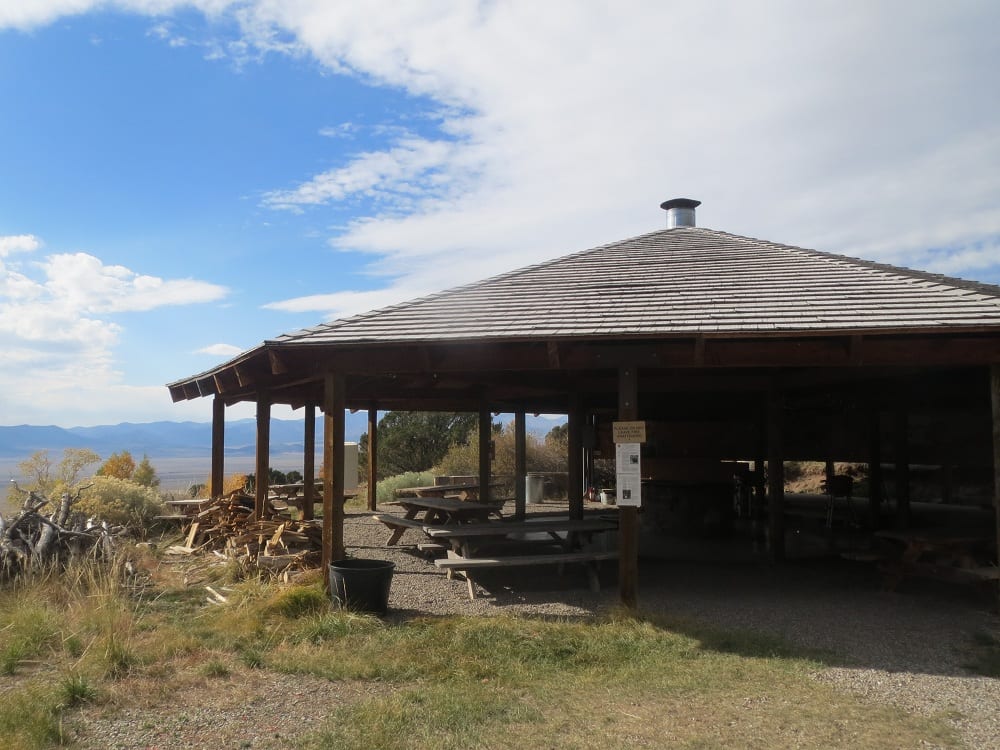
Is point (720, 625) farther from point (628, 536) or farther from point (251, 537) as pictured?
point (251, 537)

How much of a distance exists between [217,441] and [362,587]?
6.43 metres

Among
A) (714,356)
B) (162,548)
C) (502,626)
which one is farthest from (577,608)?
(162,548)

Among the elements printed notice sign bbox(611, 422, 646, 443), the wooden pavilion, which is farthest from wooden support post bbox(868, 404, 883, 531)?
Result: printed notice sign bbox(611, 422, 646, 443)

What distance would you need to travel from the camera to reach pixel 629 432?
708 cm

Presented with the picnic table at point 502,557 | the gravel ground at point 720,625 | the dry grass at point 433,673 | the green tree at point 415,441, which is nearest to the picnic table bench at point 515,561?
the picnic table at point 502,557

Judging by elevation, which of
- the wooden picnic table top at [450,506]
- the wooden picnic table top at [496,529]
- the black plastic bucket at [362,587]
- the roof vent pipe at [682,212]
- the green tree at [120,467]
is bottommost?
the black plastic bucket at [362,587]

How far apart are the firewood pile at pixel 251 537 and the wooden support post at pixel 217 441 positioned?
2.91 ft

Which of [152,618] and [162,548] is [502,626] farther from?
[162,548]

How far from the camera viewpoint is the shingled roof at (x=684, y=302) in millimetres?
6738

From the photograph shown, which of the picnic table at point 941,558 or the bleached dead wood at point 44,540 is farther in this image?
the picnic table at point 941,558

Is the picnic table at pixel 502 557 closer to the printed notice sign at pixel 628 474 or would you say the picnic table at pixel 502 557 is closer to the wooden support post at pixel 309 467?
the printed notice sign at pixel 628 474

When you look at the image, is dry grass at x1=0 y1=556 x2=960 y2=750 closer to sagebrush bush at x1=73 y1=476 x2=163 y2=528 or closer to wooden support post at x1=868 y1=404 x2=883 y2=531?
sagebrush bush at x1=73 y1=476 x2=163 y2=528

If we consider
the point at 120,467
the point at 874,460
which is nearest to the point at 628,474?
the point at 874,460

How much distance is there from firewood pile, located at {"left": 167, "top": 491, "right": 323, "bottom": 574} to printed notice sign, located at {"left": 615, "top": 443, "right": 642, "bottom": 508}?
3.95 meters
